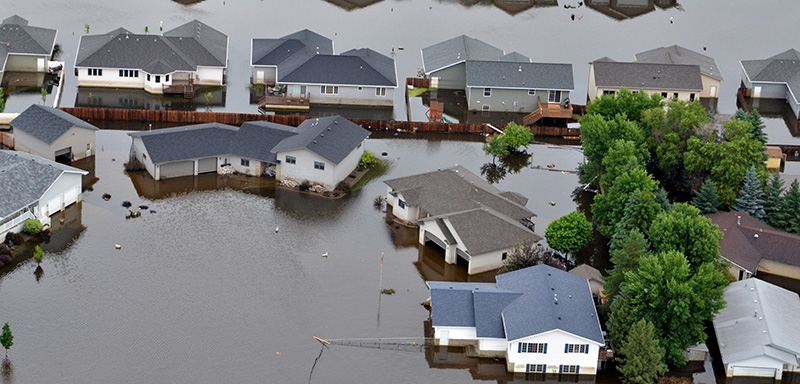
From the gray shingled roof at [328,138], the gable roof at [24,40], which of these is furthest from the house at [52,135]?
the gable roof at [24,40]

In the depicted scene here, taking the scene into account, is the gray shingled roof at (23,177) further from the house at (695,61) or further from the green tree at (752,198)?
the house at (695,61)

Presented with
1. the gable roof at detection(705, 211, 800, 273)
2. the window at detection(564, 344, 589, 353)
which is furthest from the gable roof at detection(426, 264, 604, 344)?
the gable roof at detection(705, 211, 800, 273)

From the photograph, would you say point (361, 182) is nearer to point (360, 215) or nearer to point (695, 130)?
point (360, 215)

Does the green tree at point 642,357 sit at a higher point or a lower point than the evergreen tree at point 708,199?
lower

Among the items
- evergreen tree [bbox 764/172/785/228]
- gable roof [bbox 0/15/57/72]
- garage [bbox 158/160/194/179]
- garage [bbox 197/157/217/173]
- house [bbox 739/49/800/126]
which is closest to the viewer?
evergreen tree [bbox 764/172/785/228]

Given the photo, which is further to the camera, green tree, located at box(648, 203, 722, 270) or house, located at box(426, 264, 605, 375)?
green tree, located at box(648, 203, 722, 270)

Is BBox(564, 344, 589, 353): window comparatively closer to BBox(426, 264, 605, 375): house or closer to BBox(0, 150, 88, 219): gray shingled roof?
BBox(426, 264, 605, 375): house
